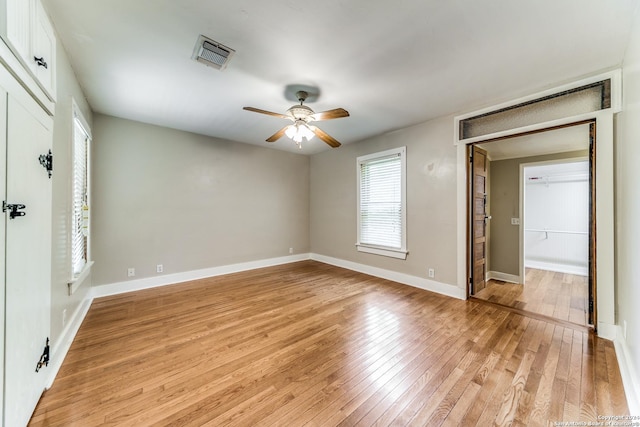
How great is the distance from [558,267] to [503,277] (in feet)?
6.06

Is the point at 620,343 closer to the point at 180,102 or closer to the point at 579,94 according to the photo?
the point at 579,94

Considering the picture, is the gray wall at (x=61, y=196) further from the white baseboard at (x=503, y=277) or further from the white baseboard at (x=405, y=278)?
the white baseboard at (x=503, y=277)

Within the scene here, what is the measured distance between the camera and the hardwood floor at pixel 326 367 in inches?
57.6

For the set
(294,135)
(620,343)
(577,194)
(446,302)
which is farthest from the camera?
(577,194)

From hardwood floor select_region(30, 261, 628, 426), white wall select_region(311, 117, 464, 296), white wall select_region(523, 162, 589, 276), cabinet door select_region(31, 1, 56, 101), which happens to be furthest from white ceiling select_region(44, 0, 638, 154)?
white wall select_region(523, 162, 589, 276)

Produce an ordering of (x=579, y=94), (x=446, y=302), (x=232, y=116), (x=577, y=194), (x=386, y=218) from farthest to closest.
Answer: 1. (x=577, y=194)
2. (x=386, y=218)
3. (x=232, y=116)
4. (x=446, y=302)
5. (x=579, y=94)

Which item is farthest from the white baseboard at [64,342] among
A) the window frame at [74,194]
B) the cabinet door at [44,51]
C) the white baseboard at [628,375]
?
the white baseboard at [628,375]

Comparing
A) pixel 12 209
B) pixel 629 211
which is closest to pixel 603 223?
pixel 629 211

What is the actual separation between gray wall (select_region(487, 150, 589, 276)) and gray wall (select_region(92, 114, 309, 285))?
416 cm

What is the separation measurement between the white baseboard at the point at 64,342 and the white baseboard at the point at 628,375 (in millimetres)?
3792

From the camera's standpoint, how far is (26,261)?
1378 mm

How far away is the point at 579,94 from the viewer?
2.48 metres

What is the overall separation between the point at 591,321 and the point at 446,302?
4.45 feet

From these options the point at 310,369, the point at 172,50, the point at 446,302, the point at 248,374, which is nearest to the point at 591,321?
the point at 446,302
